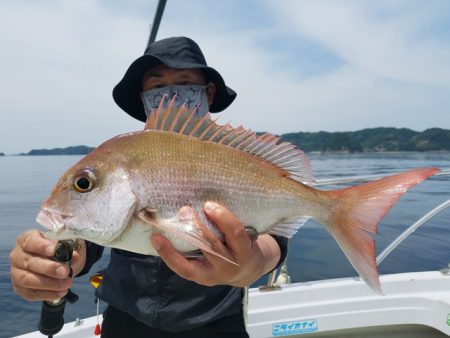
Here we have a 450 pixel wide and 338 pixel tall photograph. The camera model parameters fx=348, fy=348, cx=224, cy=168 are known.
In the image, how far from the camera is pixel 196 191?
4.89 ft

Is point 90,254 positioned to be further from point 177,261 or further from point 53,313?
point 177,261

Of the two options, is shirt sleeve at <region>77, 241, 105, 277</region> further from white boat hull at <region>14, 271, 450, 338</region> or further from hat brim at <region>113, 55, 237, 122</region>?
white boat hull at <region>14, 271, 450, 338</region>

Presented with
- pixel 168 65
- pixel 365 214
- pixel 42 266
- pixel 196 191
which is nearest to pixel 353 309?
pixel 365 214

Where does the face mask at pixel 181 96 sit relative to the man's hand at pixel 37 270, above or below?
above

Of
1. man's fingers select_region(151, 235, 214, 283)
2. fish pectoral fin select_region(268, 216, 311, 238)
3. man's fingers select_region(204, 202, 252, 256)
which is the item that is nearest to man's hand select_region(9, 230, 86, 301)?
man's fingers select_region(151, 235, 214, 283)

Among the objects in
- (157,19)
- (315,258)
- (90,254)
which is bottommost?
(315,258)

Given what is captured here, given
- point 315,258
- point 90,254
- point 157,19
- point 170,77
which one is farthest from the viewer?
point 315,258

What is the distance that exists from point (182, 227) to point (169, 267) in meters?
0.30

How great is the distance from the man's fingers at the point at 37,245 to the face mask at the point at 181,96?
1.10 m

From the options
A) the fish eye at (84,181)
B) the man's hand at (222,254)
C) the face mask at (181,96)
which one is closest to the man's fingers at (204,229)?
the man's hand at (222,254)

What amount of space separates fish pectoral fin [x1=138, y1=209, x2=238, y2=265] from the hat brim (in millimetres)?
1187

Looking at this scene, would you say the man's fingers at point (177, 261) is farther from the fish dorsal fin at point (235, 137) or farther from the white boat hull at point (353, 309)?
the white boat hull at point (353, 309)

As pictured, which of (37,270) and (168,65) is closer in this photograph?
(37,270)

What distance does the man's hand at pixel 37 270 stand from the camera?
4.82 ft
